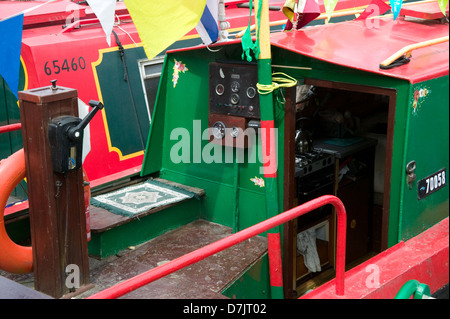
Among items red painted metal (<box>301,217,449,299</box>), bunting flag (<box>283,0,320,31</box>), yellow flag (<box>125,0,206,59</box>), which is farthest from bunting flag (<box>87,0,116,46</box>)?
red painted metal (<box>301,217,449,299</box>)

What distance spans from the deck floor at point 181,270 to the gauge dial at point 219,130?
2.64ft

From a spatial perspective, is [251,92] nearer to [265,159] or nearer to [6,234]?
[265,159]

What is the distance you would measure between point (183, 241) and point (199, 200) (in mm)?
481

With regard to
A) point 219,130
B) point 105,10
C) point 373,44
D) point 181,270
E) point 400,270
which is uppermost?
point 105,10

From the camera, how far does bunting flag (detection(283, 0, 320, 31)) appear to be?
466 centimetres

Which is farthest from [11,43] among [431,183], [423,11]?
[423,11]

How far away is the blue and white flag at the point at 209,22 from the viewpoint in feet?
14.1

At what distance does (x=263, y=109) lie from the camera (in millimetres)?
4328

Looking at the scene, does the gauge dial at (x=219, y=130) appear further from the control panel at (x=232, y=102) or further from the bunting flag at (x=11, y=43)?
the bunting flag at (x=11, y=43)

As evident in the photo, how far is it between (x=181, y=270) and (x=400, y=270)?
4.97ft

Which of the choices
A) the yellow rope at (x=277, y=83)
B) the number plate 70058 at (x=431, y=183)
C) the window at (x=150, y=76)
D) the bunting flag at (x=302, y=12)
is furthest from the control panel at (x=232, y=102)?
the window at (x=150, y=76)

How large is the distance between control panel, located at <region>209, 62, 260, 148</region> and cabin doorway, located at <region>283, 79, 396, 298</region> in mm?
450

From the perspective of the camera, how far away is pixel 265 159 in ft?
14.8

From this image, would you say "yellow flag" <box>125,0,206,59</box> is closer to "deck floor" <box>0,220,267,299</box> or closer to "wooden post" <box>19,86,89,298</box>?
"wooden post" <box>19,86,89,298</box>
